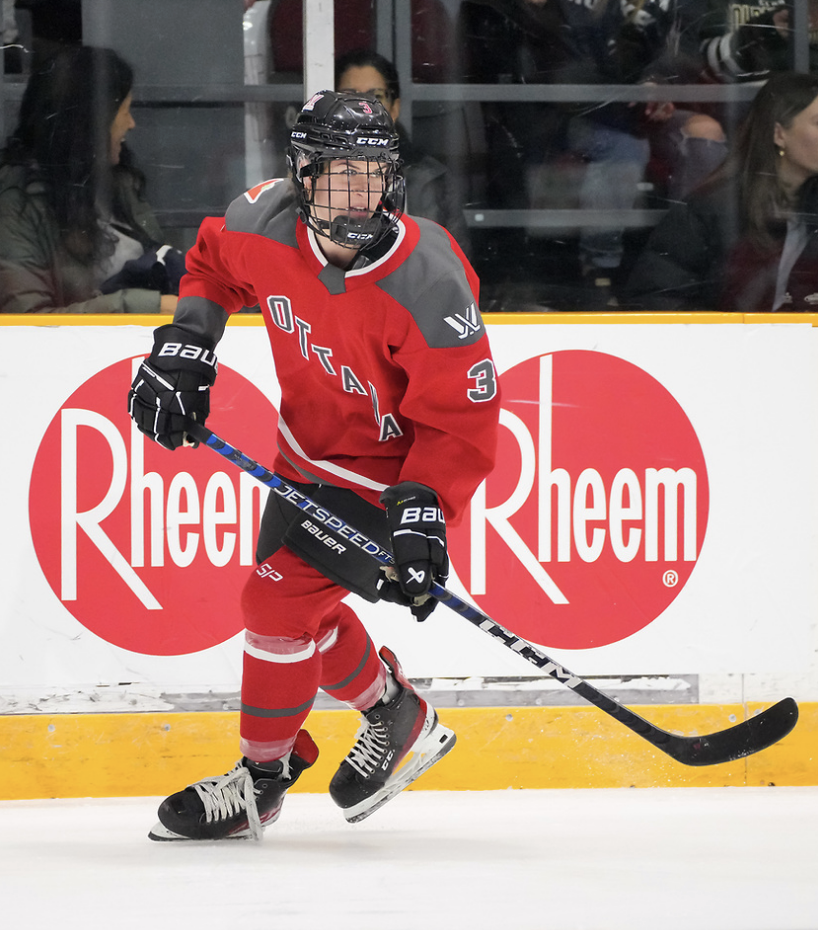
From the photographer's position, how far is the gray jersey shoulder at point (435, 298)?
1898mm

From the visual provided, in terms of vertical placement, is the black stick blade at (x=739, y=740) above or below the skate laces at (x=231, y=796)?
above

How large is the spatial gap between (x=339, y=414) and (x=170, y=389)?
0.29 meters

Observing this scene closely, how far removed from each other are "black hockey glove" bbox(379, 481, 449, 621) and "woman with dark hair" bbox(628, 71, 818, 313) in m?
1.15

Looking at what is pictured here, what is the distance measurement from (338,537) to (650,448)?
87 cm

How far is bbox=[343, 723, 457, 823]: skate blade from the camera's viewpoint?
2248 millimetres

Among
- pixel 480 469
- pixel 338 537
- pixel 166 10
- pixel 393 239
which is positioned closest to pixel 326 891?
pixel 338 537

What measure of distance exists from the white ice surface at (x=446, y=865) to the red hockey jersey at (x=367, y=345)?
60 cm

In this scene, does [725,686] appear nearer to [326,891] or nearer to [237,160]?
[326,891]

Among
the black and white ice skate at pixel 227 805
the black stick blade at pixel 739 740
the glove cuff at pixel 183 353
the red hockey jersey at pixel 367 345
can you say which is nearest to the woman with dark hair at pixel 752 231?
the red hockey jersey at pixel 367 345

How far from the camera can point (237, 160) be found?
9.20 ft

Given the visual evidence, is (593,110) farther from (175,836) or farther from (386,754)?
(175,836)

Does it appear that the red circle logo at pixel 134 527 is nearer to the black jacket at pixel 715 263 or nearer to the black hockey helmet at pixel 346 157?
the black hockey helmet at pixel 346 157

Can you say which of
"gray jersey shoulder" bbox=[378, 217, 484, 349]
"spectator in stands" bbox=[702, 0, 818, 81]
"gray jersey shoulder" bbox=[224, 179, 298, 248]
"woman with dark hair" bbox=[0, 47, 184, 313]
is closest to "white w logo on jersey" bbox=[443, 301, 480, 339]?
"gray jersey shoulder" bbox=[378, 217, 484, 349]

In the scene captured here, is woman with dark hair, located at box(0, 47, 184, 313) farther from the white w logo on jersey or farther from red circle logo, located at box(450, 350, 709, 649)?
the white w logo on jersey
